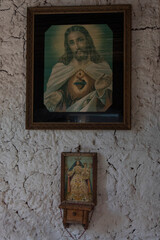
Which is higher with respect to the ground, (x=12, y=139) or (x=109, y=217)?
(x=12, y=139)

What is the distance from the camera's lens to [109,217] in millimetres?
1485

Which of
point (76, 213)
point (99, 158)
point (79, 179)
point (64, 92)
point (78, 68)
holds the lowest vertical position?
point (76, 213)

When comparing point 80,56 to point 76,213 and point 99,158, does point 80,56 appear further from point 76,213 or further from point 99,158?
point 76,213

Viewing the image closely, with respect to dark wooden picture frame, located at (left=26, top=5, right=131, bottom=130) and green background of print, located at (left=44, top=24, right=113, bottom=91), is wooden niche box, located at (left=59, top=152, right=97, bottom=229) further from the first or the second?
green background of print, located at (left=44, top=24, right=113, bottom=91)

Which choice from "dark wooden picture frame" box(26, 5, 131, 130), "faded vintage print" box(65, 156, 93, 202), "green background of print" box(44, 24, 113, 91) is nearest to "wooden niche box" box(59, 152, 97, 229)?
"faded vintage print" box(65, 156, 93, 202)

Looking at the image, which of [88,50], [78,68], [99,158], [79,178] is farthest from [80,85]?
[79,178]

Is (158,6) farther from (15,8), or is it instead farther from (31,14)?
(15,8)

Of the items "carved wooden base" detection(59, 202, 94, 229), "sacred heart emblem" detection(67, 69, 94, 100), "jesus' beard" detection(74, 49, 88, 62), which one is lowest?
"carved wooden base" detection(59, 202, 94, 229)

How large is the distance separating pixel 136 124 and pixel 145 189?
382 mm

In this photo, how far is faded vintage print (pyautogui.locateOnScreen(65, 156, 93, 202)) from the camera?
58.5 inches

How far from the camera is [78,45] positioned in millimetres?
1541

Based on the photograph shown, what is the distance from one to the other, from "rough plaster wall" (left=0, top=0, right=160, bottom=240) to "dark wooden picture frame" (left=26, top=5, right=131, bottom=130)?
0.05m

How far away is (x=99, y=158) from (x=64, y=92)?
1.48ft

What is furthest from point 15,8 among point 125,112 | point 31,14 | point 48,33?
point 125,112
